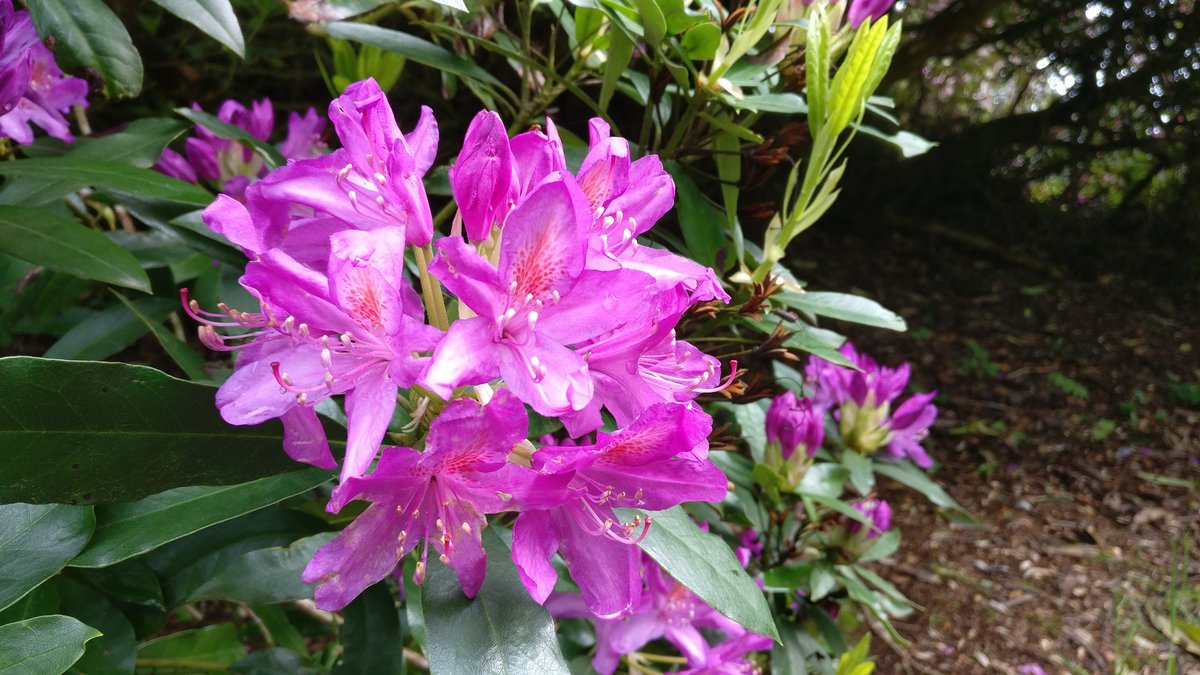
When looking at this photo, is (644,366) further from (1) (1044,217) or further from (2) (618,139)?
(1) (1044,217)

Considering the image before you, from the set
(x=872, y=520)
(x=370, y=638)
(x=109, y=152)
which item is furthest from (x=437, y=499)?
(x=872, y=520)

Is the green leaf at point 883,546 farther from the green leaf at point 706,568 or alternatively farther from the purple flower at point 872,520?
the green leaf at point 706,568

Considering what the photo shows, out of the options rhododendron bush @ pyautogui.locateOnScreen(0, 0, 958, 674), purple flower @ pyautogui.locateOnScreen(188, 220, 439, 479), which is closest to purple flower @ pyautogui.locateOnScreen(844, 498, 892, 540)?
rhododendron bush @ pyautogui.locateOnScreen(0, 0, 958, 674)

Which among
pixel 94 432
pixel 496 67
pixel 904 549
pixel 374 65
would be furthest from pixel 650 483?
pixel 904 549

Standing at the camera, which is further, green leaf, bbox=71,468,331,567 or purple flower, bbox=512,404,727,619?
green leaf, bbox=71,468,331,567

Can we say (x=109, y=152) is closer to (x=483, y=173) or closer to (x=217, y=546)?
(x=217, y=546)

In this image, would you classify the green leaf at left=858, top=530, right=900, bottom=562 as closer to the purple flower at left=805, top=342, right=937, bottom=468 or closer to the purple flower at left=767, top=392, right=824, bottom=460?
the purple flower at left=805, top=342, right=937, bottom=468
